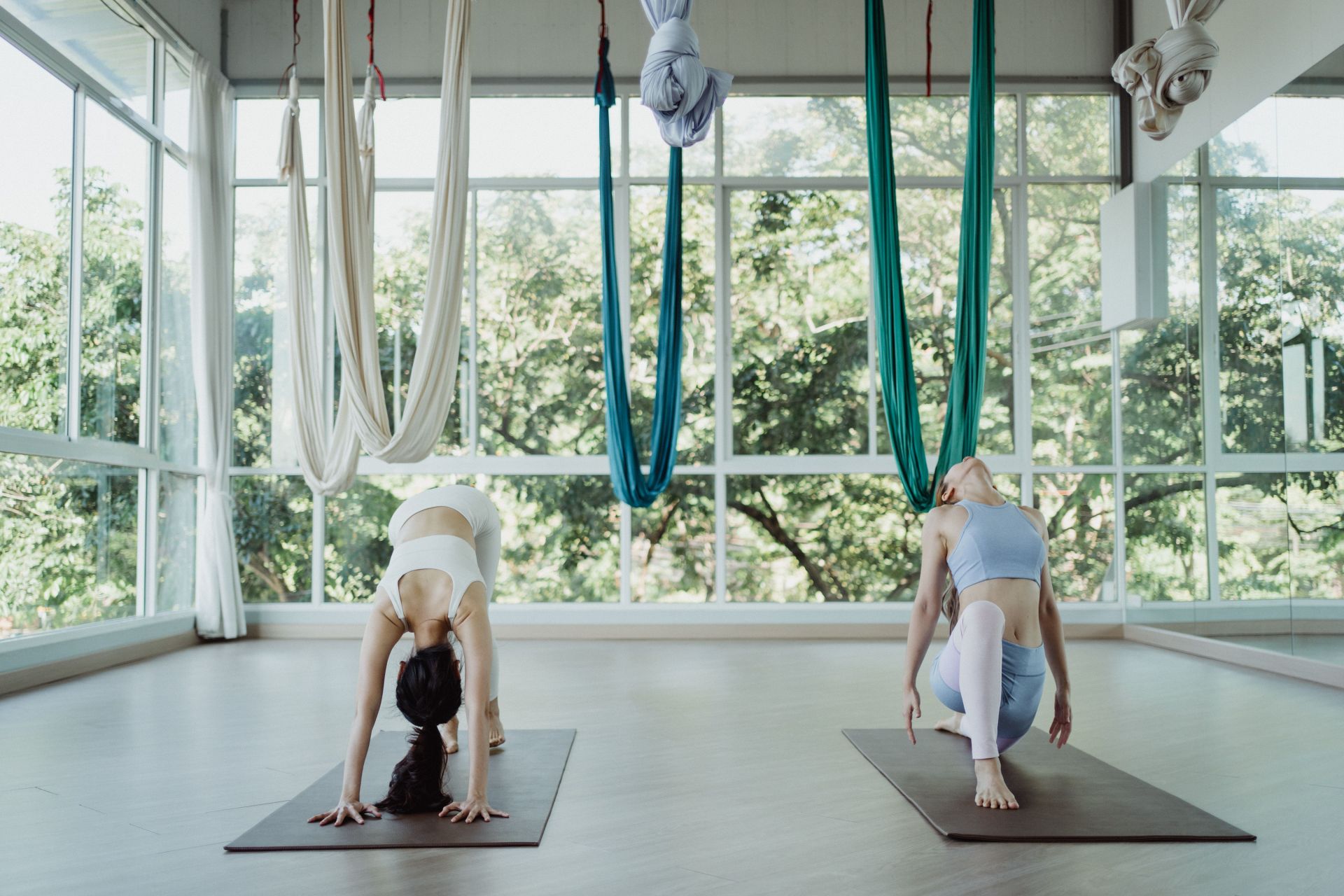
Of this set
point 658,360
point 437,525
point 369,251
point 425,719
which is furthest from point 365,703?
point 658,360

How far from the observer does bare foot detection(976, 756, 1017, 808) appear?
2684 millimetres

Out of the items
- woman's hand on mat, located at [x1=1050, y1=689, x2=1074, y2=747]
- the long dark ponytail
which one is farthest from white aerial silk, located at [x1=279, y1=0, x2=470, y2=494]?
woman's hand on mat, located at [x1=1050, y1=689, x2=1074, y2=747]

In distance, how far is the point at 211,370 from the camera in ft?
22.2

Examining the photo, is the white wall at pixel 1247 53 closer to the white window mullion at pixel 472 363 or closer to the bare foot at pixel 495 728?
the white window mullion at pixel 472 363

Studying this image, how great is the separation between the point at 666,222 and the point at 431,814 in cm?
405

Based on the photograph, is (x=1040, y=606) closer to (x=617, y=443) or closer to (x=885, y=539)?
(x=617, y=443)

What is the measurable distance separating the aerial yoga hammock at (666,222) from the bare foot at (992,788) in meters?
2.65

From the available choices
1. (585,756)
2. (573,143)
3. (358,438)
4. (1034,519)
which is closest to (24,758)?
(585,756)

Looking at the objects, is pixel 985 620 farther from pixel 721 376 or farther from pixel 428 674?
pixel 721 376

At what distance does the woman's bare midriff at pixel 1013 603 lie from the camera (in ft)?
9.23

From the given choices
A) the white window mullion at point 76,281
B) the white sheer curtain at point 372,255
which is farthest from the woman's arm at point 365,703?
the white window mullion at point 76,281

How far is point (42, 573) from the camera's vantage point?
518 centimetres

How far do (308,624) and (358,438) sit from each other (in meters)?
2.20

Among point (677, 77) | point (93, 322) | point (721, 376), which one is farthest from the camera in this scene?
point (721, 376)
